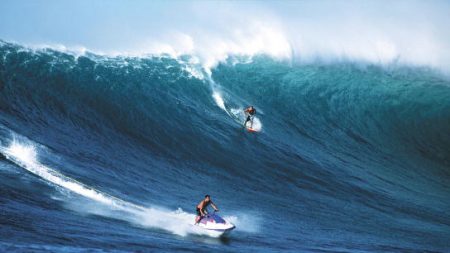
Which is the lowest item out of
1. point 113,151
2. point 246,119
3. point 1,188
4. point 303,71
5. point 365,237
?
point 1,188

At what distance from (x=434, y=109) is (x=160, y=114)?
16.3m

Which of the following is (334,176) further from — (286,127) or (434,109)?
(434,109)

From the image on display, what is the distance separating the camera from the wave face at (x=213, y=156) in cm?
1566

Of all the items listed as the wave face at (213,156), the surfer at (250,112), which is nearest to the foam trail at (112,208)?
the wave face at (213,156)

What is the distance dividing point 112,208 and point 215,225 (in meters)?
3.02

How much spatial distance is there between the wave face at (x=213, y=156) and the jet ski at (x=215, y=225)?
0.25 m

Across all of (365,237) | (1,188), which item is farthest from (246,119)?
(1,188)

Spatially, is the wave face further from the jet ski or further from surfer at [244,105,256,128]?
surfer at [244,105,256,128]

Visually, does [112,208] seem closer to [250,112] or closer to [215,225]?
[215,225]

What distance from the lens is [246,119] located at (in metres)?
27.1

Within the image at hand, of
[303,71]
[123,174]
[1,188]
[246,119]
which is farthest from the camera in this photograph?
[303,71]

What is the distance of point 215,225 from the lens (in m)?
15.5

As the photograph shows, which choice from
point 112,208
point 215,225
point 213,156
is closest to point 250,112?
point 213,156

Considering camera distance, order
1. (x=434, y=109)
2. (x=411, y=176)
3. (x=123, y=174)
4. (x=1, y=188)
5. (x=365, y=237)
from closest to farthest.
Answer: (x=1, y=188) → (x=365, y=237) → (x=123, y=174) → (x=411, y=176) → (x=434, y=109)
